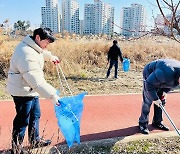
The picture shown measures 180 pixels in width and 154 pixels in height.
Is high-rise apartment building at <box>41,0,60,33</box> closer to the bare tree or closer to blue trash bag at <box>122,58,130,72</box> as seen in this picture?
blue trash bag at <box>122,58,130,72</box>

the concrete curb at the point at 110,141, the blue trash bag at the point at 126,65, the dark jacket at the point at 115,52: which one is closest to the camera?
the concrete curb at the point at 110,141

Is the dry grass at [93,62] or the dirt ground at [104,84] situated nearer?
the dirt ground at [104,84]

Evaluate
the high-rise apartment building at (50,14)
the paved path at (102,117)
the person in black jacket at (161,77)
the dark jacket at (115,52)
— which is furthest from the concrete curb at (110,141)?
the high-rise apartment building at (50,14)

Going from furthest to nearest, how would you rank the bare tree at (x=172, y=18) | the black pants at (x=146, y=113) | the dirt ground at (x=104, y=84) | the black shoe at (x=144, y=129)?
the dirt ground at (x=104, y=84) < the black shoe at (x=144, y=129) < the black pants at (x=146, y=113) < the bare tree at (x=172, y=18)

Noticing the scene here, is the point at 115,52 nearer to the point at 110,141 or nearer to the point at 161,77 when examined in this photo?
the point at 110,141

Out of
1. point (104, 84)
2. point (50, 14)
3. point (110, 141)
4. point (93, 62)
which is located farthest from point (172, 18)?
point (50, 14)

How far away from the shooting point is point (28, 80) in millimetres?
2797

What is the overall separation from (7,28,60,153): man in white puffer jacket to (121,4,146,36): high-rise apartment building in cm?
104

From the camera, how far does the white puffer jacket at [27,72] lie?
2791 mm

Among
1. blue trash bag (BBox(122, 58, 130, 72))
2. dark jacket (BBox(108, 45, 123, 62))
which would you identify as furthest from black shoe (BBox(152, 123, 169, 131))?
blue trash bag (BBox(122, 58, 130, 72))

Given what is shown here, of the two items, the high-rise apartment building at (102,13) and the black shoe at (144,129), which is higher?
the high-rise apartment building at (102,13)

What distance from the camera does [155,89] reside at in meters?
3.80

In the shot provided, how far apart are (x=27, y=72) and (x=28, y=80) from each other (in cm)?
9

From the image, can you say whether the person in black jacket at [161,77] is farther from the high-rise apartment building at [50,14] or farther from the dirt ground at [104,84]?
the high-rise apartment building at [50,14]
